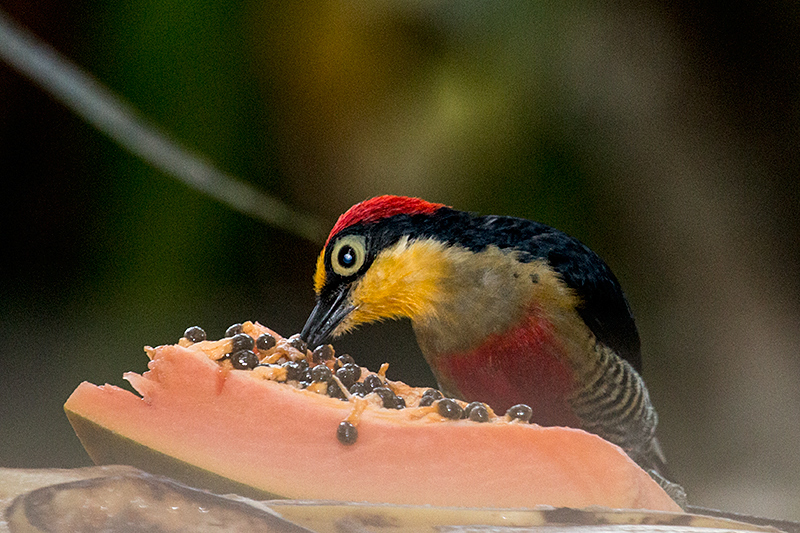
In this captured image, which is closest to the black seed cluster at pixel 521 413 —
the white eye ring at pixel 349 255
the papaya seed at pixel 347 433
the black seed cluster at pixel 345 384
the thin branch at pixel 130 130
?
the black seed cluster at pixel 345 384

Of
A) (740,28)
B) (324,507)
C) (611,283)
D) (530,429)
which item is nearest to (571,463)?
(530,429)

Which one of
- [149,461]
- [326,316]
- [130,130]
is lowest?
[149,461]

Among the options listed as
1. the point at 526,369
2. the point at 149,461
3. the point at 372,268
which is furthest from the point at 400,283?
the point at 149,461

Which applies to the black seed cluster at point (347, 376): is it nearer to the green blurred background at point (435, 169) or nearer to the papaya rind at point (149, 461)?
the papaya rind at point (149, 461)

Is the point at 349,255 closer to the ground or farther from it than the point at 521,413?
farther from it


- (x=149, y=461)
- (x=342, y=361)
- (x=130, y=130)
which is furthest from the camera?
(x=130, y=130)

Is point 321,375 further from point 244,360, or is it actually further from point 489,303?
point 489,303
